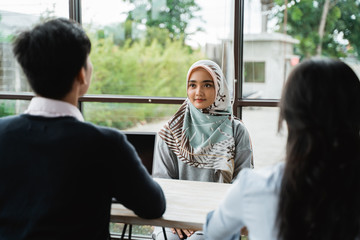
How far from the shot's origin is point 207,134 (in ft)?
6.70

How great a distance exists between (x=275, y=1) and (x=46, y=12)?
1.77 m

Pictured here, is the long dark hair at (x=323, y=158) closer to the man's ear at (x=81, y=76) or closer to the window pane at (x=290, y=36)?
the man's ear at (x=81, y=76)

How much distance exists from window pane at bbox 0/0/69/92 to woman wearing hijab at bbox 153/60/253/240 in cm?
144

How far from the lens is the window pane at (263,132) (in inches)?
99.4

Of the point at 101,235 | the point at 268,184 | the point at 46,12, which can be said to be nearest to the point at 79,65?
the point at 101,235

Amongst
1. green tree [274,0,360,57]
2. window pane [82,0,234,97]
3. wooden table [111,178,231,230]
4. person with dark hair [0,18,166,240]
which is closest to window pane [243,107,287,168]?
window pane [82,0,234,97]

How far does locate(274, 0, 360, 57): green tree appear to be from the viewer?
2.39 metres

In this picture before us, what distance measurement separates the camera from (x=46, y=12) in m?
2.91

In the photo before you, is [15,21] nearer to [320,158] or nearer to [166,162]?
[166,162]

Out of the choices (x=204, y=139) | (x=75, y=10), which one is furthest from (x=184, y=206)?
(x=75, y=10)

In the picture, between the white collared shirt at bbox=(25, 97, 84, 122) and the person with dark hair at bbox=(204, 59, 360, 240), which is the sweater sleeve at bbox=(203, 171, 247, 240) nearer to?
the person with dark hair at bbox=(204, 59, 360, 240)

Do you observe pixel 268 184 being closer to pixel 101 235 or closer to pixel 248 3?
pixel 101 235

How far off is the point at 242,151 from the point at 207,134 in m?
0.21

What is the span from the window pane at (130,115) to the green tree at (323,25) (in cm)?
104
